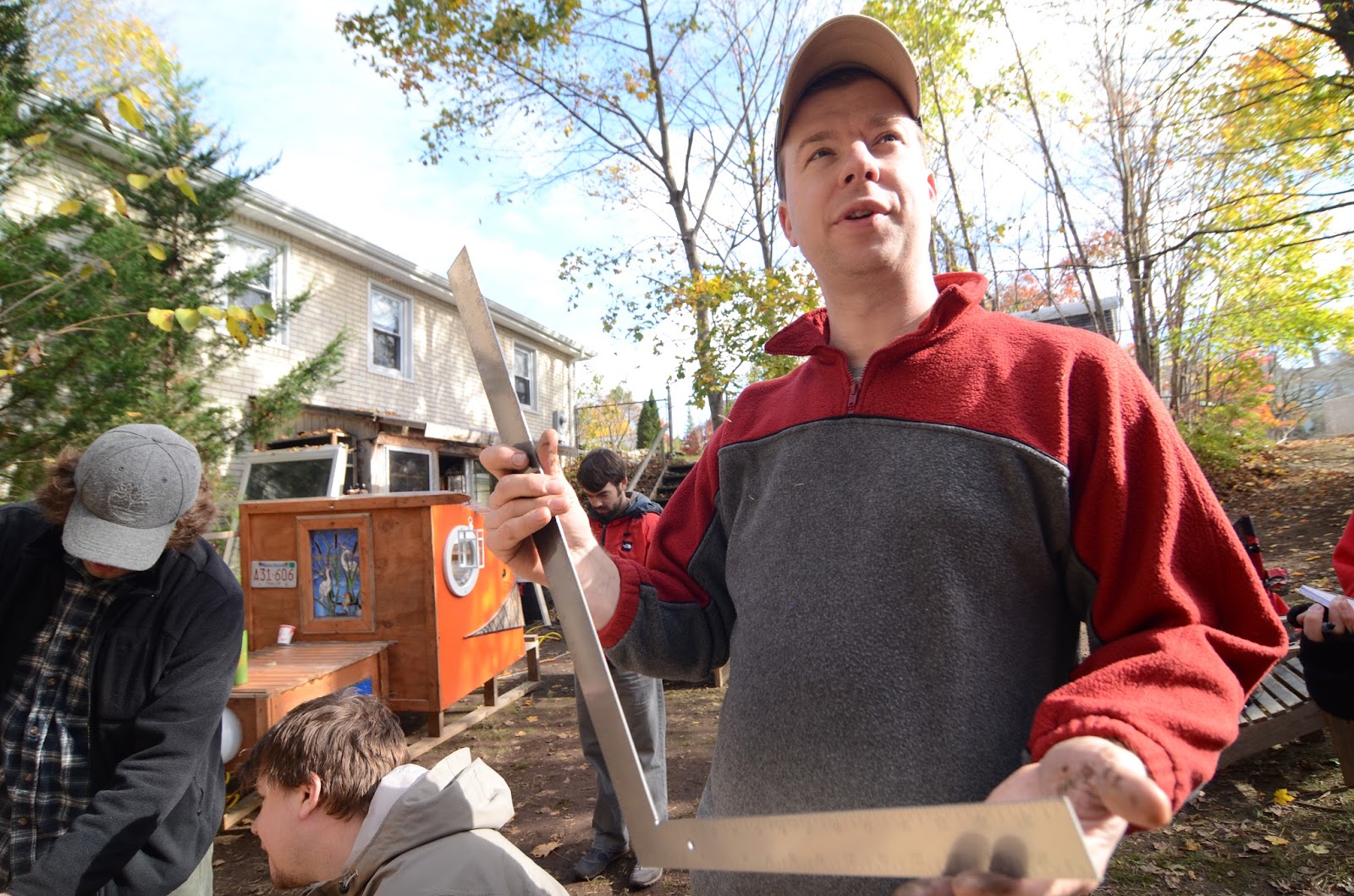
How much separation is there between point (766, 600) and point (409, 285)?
47.7ft

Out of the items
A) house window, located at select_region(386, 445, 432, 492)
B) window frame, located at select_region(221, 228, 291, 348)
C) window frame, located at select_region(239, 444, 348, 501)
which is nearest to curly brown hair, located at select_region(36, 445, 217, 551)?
window frame, located at select_region(239, 444, 348, 501)

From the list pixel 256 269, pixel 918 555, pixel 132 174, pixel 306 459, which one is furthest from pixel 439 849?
pixel 256 269

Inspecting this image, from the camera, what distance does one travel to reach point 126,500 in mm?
2037

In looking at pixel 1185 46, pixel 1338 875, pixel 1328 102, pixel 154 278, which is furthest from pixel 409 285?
pixel 1338 875

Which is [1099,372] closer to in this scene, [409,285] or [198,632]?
[198,632]

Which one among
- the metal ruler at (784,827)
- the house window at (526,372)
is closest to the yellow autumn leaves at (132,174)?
the metal ruler at (784,827)

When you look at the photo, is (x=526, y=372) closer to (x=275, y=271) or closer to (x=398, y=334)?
(x=398, y=334)

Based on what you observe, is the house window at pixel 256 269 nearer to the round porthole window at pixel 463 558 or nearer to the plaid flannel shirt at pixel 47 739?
the round porthole window at pixel 463 558

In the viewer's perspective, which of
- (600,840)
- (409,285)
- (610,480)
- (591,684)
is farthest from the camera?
(409,285)

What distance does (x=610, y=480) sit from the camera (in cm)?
467

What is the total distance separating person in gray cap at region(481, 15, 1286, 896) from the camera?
2.88ft

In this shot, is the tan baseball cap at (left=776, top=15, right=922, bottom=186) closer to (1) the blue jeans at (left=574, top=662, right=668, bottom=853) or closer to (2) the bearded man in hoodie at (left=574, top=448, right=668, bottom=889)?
(2) the bearded man in hoodie at (left=574, top=448, right=668, bottom=889)

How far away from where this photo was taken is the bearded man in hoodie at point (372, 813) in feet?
5.72

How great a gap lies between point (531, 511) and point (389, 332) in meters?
14.0
